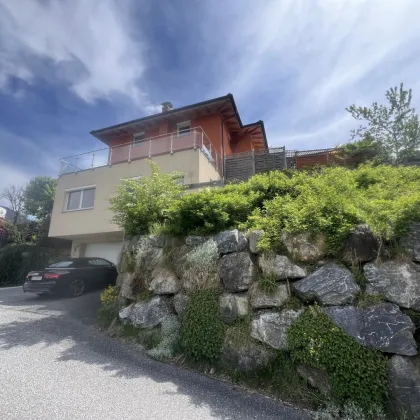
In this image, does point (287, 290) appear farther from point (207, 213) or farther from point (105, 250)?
point (105, 250)

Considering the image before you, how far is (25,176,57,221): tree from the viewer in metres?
23.9

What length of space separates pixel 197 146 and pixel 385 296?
Result: 361 inches

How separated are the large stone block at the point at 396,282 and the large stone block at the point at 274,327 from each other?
3.65ft

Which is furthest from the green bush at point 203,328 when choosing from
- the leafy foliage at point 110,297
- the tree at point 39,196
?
the tree at point 39,196

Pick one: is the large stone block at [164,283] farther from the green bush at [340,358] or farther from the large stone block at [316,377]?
the large stone block at [316,377]

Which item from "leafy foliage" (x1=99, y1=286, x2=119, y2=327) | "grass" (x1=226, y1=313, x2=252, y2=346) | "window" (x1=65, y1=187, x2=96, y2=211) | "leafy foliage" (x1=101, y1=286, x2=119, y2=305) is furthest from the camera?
"window" (x1=65, y1=187, x2=96, y2=211)

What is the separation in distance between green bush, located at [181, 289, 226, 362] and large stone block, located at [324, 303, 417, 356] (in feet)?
6.04

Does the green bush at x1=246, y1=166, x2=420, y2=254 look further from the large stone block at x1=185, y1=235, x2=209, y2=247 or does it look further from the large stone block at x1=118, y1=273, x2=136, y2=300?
the large stone block at x1=118, y1=273, x2=136, y2=300

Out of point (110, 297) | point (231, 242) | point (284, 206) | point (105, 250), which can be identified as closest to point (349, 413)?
point (231, 242)

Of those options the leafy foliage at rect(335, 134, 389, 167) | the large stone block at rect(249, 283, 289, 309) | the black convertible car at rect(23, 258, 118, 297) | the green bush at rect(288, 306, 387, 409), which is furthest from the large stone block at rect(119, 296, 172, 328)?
the leafy foliage at rect(335, 134, 389, 167)

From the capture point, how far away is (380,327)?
307 cm

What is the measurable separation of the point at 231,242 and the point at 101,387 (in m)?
2.94

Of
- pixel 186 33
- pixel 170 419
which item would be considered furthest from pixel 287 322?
pixel 186 33

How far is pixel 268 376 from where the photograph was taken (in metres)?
3.49
